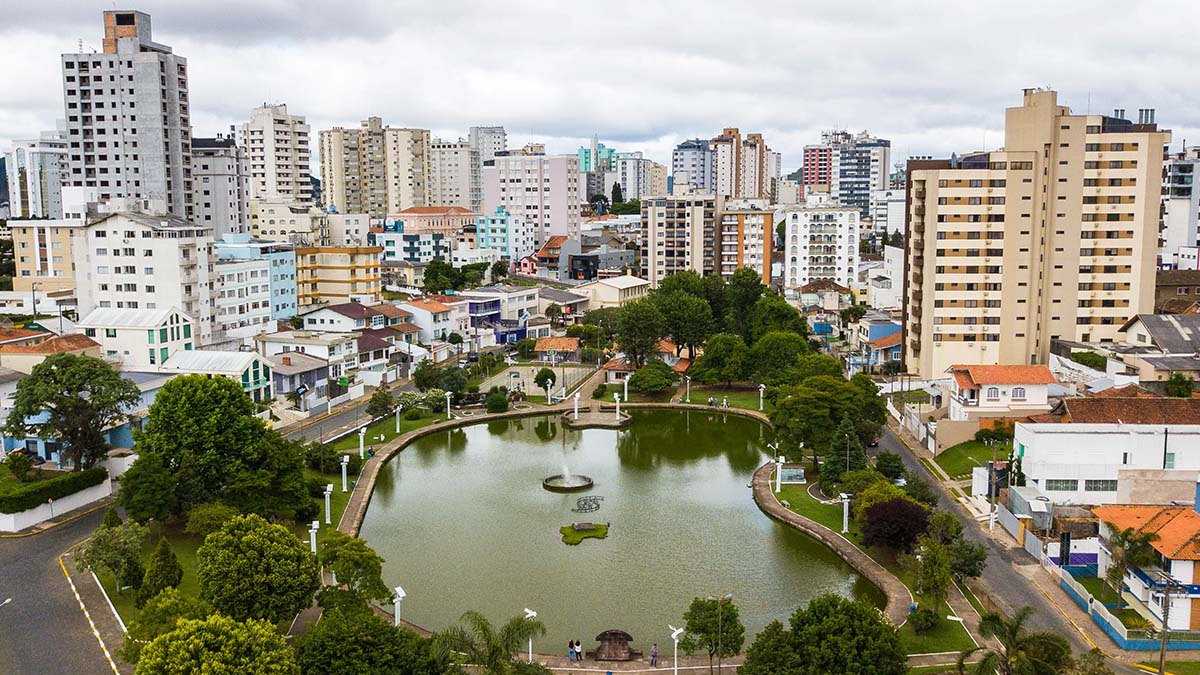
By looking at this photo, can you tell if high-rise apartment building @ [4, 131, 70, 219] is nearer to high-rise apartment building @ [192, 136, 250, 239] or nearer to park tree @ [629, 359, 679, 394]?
high-rise apartment building @ [192, 136, 250, 239]

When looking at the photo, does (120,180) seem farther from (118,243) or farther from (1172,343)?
(1172,343)

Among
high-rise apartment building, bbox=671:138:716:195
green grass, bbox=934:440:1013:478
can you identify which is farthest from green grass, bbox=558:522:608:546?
high-rise apartment building, bbox=671:138:716:195

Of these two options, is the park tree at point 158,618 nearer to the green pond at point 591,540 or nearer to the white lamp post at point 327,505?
the green pond at point 591,540

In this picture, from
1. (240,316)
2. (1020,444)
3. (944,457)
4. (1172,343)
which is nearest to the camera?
(1020,444)

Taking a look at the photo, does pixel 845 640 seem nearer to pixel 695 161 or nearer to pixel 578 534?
pixel 578 534

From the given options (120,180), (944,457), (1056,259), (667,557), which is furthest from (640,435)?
(120,180)

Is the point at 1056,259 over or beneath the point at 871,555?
over
